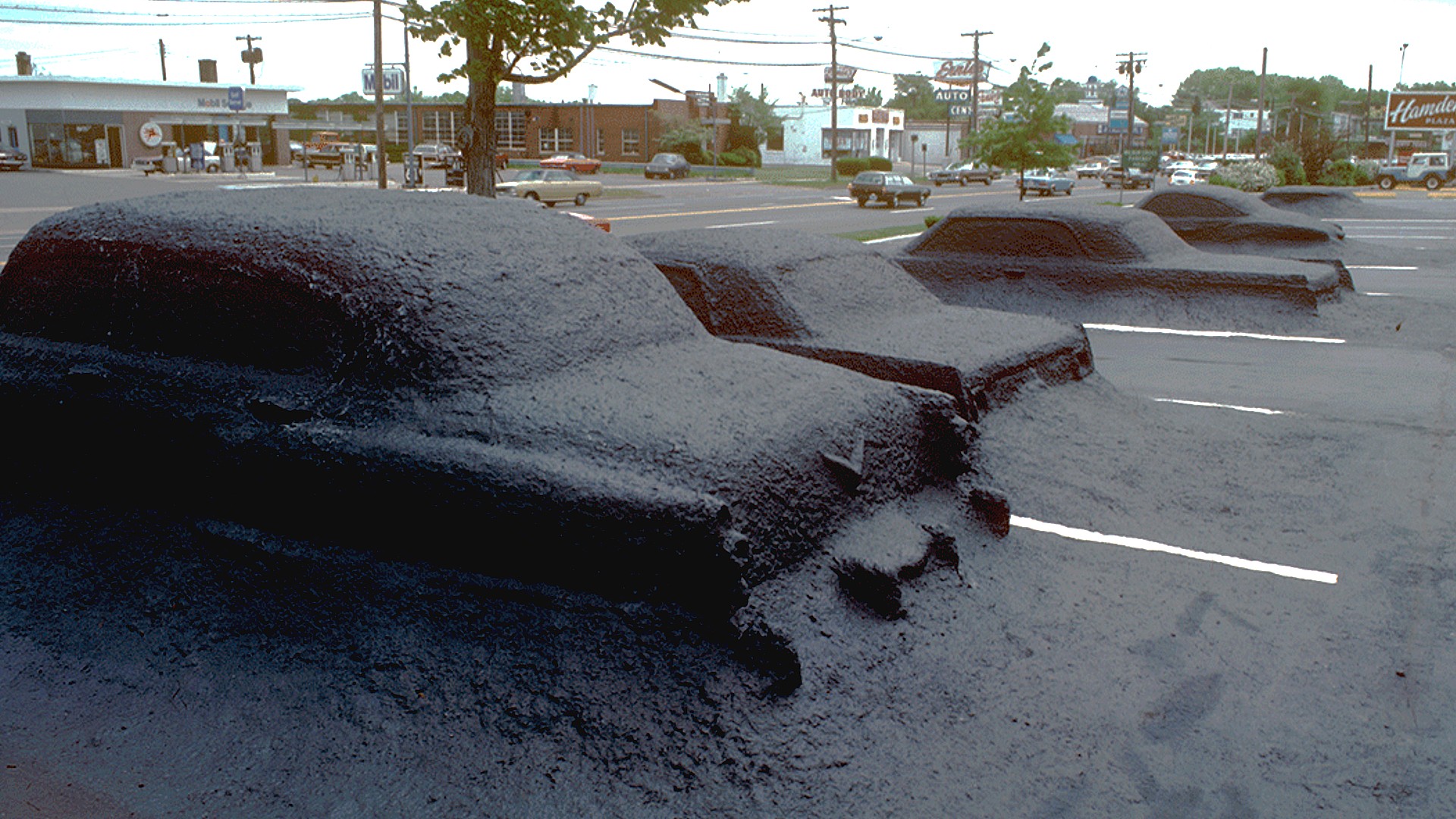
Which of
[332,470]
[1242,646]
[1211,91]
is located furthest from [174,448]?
[1211,91]

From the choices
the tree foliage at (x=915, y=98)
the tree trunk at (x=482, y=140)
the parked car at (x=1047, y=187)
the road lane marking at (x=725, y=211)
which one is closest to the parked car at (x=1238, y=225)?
the tree trunk at (x=482, y=140)

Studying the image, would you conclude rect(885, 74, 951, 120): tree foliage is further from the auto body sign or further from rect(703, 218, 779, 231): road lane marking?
rect(703, 218, 779, 231): road lane marking

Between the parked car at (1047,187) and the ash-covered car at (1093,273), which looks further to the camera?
the parked car at (1047,187)

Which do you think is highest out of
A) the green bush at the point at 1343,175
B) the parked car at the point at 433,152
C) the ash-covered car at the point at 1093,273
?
the parked car at the point at 433,152

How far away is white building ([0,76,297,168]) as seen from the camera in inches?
2272

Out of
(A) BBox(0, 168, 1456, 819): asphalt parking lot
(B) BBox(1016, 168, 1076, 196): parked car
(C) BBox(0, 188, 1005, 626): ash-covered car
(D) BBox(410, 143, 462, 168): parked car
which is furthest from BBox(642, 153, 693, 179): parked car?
(A) BBox(0, 168, 1456, 819): asphalt parking lot

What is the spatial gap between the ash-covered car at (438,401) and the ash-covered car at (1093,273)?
25.9 feet

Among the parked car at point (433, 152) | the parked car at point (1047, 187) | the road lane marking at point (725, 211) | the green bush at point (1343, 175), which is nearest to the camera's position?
the road lane marking at point (725, 211)

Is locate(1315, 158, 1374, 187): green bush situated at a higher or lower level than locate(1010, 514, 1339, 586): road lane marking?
higher

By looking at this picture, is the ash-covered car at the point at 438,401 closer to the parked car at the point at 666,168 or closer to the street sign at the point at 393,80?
the parked car at the point at 666,168

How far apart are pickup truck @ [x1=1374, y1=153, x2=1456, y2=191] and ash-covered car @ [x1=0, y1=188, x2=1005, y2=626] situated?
57.1 meters

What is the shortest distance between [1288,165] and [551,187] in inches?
1019

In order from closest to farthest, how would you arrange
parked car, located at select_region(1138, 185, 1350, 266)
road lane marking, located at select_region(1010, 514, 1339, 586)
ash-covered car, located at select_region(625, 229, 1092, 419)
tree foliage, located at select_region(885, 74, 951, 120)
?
road lane marking, located at select_region(1010, 514, 1339, 586) → ash-covered car, located at select_region(625, 229, 1092, 419) → parked car, located at select_region(1138, 185, 1350, 266) → tree foliage, located at select_region(885, 74, 951, 120)

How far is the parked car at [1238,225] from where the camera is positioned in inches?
641
